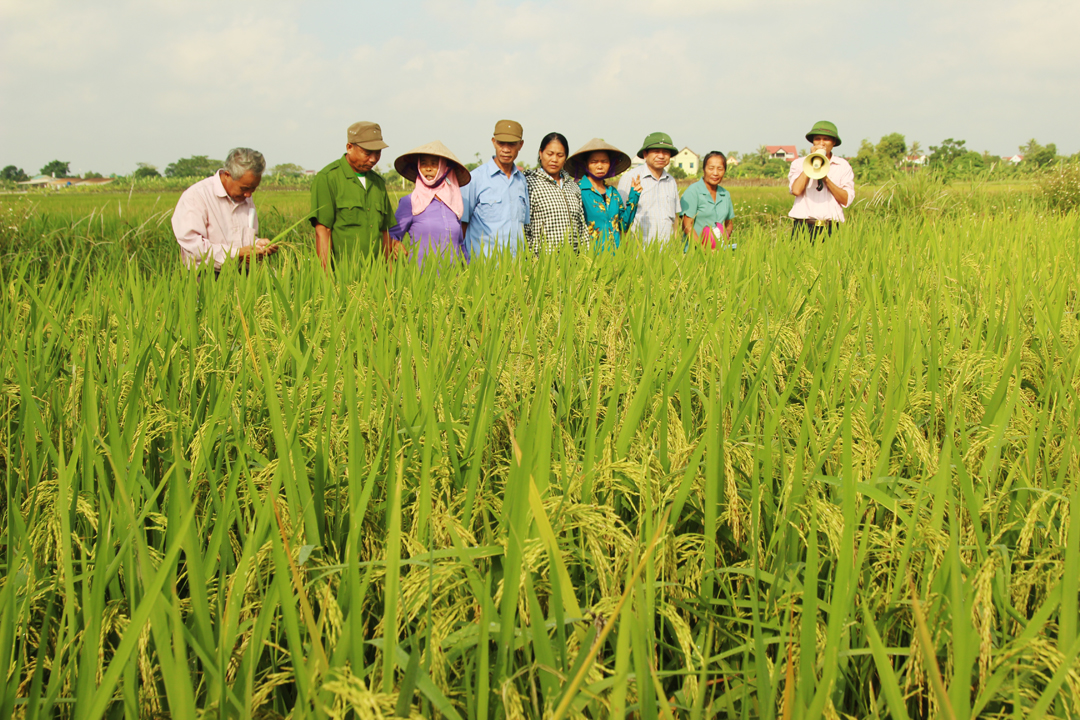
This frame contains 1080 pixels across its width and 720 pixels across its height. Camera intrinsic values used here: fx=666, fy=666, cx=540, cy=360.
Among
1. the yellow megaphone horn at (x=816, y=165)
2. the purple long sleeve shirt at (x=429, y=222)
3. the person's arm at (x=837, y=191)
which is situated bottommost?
the purple long sleeve shirt at (x=429, y=222)

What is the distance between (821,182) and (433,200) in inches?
123

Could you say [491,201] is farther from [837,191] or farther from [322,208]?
[837,191]

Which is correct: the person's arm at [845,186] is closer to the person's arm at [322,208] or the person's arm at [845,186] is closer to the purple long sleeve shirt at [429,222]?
the purple long sleeve shirt at [429,222]

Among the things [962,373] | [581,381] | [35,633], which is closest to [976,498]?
[962,373]

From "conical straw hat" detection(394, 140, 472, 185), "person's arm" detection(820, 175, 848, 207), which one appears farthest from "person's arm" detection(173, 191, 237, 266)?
"person's arm" detection(820, 175, 848, 207)

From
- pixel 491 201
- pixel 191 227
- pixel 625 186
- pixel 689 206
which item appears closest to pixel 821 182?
pixel 689 206

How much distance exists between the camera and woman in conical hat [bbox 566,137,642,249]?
472 cm

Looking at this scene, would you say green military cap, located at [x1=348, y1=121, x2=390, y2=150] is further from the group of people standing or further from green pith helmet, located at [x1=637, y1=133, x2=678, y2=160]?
green pith helmet, located at [x1=637, y1=133, x2=678, y2=160]

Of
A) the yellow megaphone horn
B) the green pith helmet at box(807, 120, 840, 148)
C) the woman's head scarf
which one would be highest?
the green pith helmet at box(807, 120, 840, 148)

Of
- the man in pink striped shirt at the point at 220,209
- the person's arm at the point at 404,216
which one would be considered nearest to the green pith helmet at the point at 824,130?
the person's arm at the point at 404,216

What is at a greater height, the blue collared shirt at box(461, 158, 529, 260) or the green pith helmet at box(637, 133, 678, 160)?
the green pith helmet at box(637, 133, 678, 160)

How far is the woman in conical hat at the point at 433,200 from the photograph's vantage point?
163 inches

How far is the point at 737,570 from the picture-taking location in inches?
37.1

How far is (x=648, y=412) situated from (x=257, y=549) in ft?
2.78
